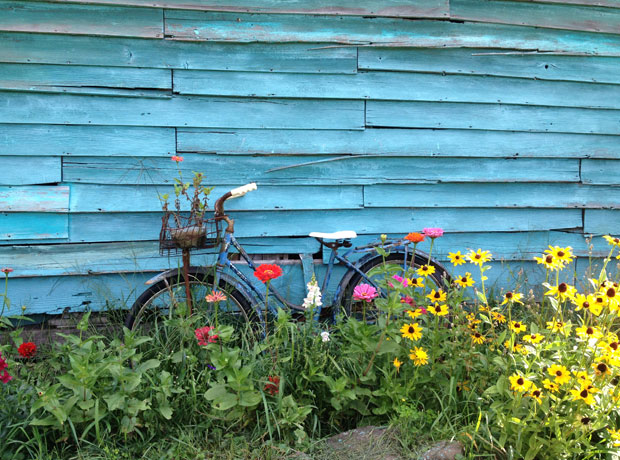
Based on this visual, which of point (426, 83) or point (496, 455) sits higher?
point (426, 83)

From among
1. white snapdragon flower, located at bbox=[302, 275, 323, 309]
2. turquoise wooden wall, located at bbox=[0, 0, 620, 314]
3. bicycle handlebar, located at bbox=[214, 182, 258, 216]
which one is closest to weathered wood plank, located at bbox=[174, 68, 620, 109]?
turquoise wooden wall, located at bbox=[0, 0, 620, 314]

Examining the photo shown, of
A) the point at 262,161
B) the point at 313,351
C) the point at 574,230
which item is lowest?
the point at 313,351

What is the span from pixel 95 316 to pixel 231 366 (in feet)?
4.48

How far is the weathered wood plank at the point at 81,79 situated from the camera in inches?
112

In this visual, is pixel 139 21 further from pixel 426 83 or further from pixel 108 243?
pixel 426 83

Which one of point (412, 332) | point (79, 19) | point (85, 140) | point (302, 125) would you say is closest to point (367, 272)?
point (412, 332)

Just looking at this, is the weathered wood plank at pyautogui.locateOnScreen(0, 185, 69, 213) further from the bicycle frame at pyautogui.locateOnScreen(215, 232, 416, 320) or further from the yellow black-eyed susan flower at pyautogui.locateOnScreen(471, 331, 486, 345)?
the yellow black-eyed susan flower at pyautogui.locateOnScreen(471, 331, 486, 345)

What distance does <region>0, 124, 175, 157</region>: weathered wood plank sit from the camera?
2891mm

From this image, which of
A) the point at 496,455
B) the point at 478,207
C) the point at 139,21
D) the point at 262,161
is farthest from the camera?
the point at 478,207

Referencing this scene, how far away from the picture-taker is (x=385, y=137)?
10.8 feet

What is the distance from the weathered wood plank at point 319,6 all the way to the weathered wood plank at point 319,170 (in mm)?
847

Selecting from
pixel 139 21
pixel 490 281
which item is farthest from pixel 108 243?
pixel 490 281

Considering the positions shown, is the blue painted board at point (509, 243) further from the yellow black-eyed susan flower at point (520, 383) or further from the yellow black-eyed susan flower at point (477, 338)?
the yellow black-eyed susan flower at point (520, 383)

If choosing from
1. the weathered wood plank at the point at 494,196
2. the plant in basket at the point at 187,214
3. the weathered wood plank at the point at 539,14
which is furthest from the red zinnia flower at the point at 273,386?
the weathered wood plank at the point at 539,14
